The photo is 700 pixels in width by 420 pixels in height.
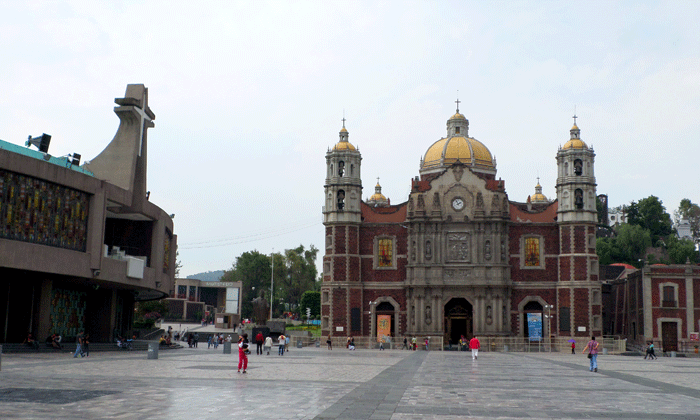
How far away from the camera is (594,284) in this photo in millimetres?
63938

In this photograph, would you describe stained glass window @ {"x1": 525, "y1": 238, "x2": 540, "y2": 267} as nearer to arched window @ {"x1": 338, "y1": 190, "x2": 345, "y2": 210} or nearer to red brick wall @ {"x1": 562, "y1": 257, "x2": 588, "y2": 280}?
red brick wall @ {"x1": 562, "y1": 257, "x2": 588, "y2": 280}

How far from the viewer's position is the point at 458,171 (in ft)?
220

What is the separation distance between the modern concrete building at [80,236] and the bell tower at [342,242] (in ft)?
57.5

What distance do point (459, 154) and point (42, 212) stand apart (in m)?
49.0

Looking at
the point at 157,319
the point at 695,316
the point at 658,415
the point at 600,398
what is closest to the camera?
the point at 658,415

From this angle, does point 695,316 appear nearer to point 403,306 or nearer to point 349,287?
point 403,306

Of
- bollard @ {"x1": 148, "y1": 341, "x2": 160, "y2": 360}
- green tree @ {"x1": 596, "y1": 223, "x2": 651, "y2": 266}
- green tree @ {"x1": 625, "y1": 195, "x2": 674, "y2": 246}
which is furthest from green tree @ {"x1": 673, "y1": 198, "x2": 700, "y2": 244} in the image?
bollard @ {"x1": 148, "y1": 341, "x2": 160, "y2": 360}

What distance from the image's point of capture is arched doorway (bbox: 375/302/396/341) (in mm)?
66562

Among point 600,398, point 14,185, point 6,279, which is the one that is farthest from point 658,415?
point 6,279

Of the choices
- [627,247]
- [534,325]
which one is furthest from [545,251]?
[627,247]

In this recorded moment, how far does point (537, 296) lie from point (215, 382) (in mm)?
49635

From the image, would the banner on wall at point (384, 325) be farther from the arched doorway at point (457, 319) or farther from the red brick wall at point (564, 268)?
the red brick wall at point (564, 268)

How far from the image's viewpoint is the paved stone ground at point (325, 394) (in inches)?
568

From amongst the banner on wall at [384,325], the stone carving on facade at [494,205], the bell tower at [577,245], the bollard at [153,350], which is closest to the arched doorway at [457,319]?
the banner on wall at [384,325]
